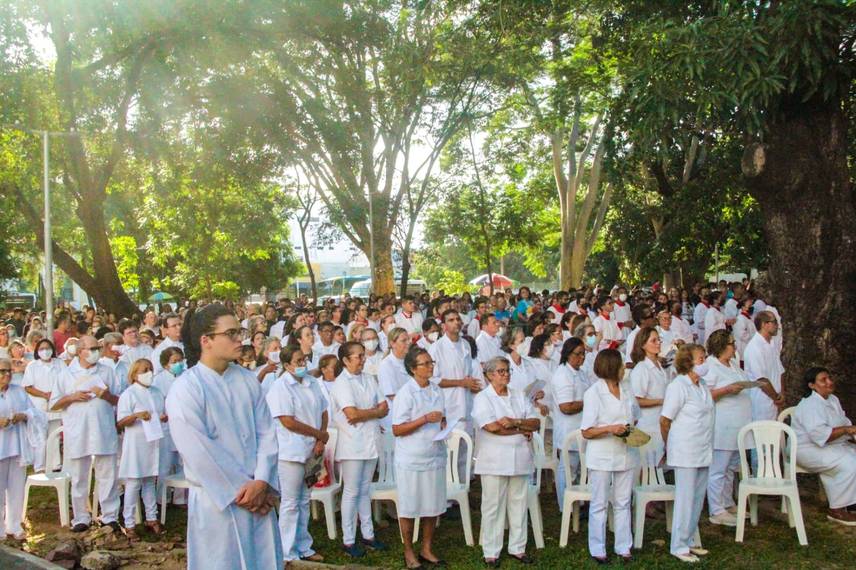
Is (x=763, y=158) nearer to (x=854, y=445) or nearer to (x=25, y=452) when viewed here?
(x=854, y=445)

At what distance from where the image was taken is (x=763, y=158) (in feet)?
29.7

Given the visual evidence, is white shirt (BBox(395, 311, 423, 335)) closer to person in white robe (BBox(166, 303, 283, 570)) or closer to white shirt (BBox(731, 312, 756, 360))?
white shirt (BBox(731, 312, 756, 360))

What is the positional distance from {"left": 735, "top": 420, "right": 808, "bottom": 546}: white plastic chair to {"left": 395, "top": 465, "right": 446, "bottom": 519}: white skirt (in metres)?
2.65

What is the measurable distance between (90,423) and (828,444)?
6.97 meters

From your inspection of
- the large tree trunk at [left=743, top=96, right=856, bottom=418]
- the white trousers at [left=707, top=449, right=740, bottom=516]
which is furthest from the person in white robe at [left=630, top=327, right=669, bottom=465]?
the large tree trunk at [left=743, top=96, right=856, bottom=418]

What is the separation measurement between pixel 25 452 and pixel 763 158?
308 inches

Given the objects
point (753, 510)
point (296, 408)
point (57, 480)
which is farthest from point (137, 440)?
point (753, 510)

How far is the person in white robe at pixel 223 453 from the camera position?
4441 mm

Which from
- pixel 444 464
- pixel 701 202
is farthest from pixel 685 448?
pixel 701 202

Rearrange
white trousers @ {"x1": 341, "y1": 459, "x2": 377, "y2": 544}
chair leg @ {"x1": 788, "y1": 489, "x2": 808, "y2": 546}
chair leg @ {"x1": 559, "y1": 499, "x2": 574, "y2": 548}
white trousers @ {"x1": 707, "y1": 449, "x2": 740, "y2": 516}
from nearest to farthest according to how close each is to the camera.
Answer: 1. chair leg @ {"x1": 788, "y1": 489, "x2": 808, "y2": 546}
2. chair leg @ {"x1": 559, "y1": 499, "x2": 574, "y2": 548}
3. white trousers @ {"x1": 341, "y1": 459, "x2": 377, "y2": 544}
4. white trousers @ {"x1": 707, "y1": 449, "x2": 740, "y2": 516}

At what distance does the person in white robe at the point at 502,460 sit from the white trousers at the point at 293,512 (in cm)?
150

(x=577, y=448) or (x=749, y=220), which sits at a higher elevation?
(x=749, y=220)

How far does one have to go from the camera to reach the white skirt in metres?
6.95

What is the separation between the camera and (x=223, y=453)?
4.48 meters
